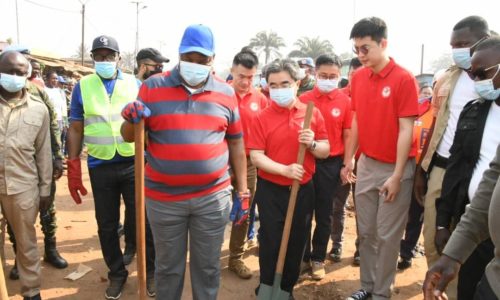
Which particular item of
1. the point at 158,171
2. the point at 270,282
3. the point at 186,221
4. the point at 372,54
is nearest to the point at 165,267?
the point at 186,221

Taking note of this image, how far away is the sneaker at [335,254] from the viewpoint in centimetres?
453

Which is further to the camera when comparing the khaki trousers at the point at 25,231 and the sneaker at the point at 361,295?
the sneaker at the point at 361,295

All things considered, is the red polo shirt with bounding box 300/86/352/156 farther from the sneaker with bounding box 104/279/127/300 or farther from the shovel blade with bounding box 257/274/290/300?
the sneaker with bounding box 104/279/127/300

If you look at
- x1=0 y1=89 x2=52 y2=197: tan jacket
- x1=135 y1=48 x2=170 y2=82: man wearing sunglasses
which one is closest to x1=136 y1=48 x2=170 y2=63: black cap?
x1=135 y1=48 x2=170 y2=82: man wearing sunglasses

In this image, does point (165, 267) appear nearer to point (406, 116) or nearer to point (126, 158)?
point (126, 158)

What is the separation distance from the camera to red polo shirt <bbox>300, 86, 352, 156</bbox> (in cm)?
406

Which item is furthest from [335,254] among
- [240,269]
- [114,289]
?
[114,289]

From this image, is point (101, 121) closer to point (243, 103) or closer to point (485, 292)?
point (243, 103)

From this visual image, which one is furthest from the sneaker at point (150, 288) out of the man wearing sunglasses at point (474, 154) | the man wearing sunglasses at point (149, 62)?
the man wearing sunglasses at point (474, 154)

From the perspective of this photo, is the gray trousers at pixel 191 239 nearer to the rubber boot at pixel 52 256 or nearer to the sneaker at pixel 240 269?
the sneaker at pixel 240 269

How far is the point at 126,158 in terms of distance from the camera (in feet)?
11.3

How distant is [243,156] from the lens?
307 centimetres

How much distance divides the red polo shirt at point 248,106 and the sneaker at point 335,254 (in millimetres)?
1583

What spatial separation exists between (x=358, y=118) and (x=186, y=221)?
169 centimetres
